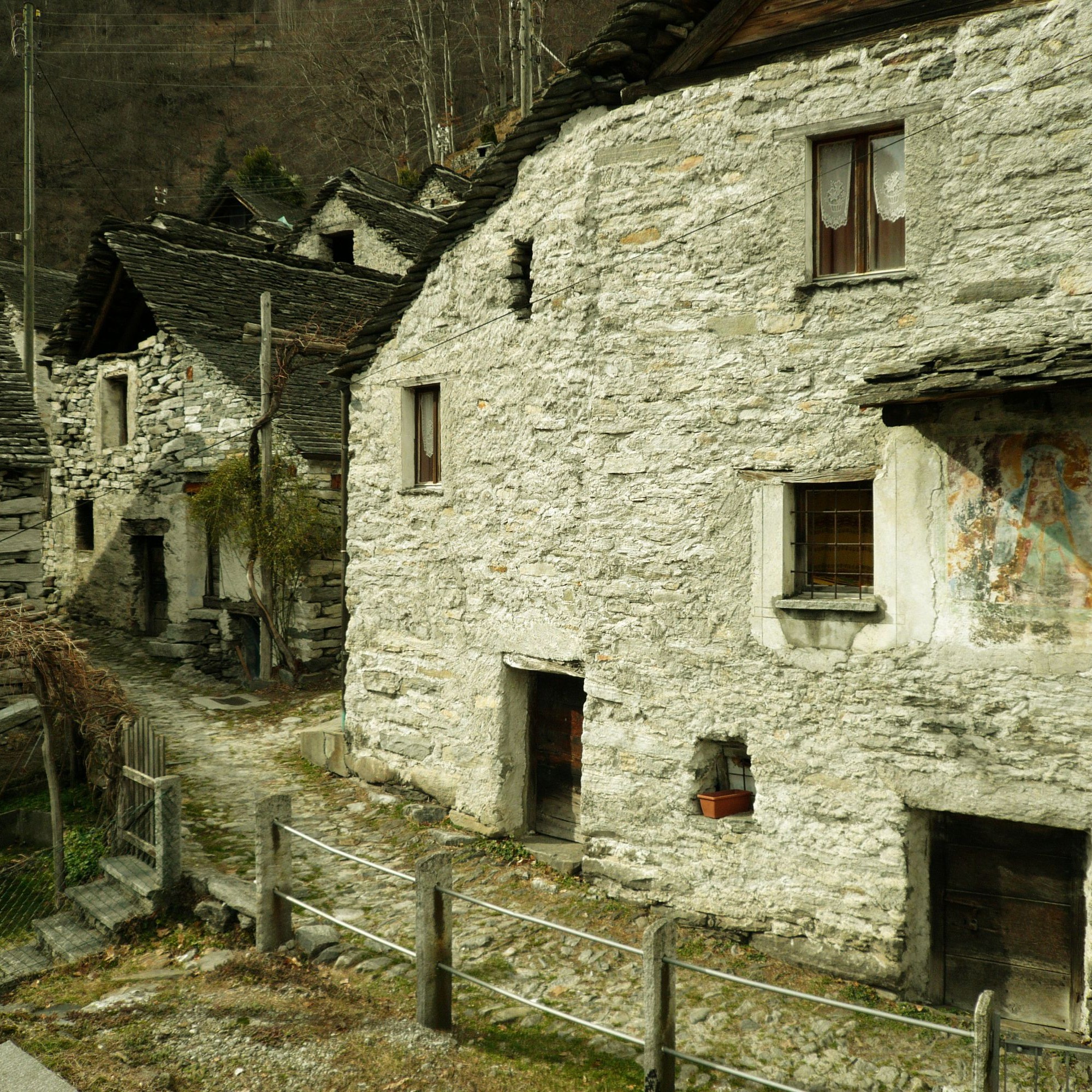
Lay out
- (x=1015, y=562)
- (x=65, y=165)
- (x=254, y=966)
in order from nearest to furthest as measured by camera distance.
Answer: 1. (x=1015, y=562)
2. (x=254, y=966)
3. (x=65, y=165)

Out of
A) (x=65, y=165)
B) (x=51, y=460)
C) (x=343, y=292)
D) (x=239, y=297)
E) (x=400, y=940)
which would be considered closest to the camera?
(x=400, y=940)

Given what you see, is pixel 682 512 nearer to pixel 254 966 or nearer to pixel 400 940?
pixel 400 940

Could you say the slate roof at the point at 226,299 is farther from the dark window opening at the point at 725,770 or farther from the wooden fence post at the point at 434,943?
the wooden fence post at the point at 434,943

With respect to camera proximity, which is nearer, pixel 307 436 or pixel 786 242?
pixel 786 242

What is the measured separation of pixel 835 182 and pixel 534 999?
5788 millimetres

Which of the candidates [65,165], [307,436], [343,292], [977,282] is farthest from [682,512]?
[65,165]

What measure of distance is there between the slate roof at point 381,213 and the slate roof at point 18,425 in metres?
10.6

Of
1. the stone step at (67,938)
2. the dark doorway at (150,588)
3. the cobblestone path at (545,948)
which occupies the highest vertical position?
the dark doorway at (150,588)

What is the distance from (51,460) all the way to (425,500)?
4720 mm

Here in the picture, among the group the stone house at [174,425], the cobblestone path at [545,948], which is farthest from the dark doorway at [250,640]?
the cobblestone path at [545,948]

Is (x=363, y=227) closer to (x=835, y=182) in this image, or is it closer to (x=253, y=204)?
(x=253, y=204)

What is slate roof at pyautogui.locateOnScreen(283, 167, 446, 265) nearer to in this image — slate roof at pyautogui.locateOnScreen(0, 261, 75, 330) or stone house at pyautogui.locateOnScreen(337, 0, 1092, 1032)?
slate roof at pyautogui.locateOnScreen(0, 261, 75, 330)

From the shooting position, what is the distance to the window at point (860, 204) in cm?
614

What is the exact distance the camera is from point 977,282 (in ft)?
18.9
